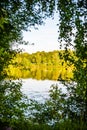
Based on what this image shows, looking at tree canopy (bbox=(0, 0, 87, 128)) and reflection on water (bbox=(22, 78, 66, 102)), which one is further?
reflection on water (bbox=(22, 78, 66, 102))

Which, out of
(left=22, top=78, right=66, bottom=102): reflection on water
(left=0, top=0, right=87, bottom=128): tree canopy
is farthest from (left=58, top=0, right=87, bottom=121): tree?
(left=22, top=78, right=66, bottom=102): reflection on water

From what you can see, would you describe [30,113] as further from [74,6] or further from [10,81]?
[74,6]

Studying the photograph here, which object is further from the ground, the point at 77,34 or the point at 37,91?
the point at 77,34

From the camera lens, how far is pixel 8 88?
44.7 ft

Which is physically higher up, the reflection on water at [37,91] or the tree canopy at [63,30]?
the tree canopy at [63,30]

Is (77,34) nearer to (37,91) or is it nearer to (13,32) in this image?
(13,32)

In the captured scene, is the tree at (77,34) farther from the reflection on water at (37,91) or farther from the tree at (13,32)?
the reflection on water at (37,91)

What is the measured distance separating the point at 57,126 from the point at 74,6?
498 cm

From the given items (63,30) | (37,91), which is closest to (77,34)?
(63,30)

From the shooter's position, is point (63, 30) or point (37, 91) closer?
point (63, 30)

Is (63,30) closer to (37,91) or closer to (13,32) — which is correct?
(13,32)

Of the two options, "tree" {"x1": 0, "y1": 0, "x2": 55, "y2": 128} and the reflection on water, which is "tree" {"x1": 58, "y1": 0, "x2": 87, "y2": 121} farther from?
the reflection on water

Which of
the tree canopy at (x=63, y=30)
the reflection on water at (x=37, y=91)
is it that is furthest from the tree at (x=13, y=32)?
the reflection on water at (x=37, y=91)

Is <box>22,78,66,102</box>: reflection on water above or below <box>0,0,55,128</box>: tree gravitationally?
below
